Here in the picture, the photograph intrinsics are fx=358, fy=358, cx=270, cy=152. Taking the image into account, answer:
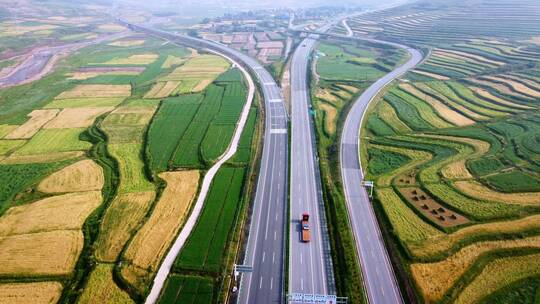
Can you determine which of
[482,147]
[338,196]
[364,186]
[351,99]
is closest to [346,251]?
[338,196]

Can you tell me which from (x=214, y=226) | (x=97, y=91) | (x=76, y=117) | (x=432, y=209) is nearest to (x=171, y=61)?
(x=97, y=91)

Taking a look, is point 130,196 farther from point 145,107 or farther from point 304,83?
point 304,83

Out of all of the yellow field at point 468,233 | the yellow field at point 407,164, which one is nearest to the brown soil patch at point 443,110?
the yellow field at point 407,164

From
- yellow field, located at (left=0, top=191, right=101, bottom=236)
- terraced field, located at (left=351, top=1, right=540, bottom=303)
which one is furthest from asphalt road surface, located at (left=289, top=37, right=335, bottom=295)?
yellow field, located at (left=0, top=191, right=101, bottom=236)

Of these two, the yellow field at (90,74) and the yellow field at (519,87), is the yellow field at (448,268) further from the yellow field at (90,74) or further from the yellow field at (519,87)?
the yellow field at (90,74)

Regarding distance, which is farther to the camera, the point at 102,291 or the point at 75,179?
the point at 75,179

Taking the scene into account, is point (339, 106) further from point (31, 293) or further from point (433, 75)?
point (31, 293)
